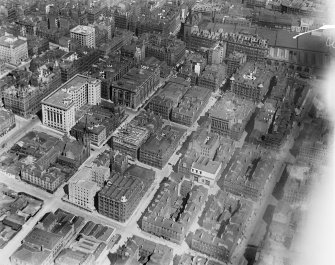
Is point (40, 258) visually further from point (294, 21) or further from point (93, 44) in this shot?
point (294, 21)

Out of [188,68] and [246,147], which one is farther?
[188,68]

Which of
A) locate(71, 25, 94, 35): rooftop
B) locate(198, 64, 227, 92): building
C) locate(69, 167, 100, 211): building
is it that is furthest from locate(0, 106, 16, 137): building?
locate(198, 64, 227, 92): building

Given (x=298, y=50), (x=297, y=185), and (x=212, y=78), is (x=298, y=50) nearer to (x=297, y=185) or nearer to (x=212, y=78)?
(x=212, y=78)

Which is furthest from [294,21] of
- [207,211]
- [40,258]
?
[40,258]

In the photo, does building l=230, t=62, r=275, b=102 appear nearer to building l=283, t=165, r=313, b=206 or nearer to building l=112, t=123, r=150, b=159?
building l=112, t=123, r=150, b=159

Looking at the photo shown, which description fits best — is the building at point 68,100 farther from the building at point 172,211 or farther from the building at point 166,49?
the building at point 172,211

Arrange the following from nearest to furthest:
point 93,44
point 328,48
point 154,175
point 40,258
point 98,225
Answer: point 40,258 < point 98,225 < point 154,175 < point 328,48 < point 93,44
